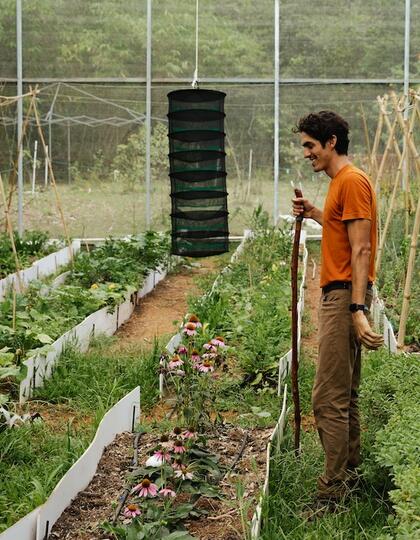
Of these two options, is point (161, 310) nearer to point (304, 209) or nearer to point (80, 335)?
point (80, 335)

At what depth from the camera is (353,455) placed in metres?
4.21

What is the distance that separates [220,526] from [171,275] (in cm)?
610

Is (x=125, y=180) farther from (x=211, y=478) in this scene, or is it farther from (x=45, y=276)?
(x=211, y=478)

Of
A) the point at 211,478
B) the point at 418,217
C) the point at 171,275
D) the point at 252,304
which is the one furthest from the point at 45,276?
the point at 211,478

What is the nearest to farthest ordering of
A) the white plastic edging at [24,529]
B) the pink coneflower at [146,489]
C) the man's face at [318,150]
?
the white plastic edging at [24,529], the pink coneflower at [146,489], the man's face at [318,150]

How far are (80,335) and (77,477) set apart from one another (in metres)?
2.51

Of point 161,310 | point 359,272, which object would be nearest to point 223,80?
point 161,310

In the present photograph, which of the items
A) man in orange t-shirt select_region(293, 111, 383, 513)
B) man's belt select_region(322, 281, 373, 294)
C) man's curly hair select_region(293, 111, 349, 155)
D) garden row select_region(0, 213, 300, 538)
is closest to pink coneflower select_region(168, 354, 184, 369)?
garden row select_region(0, 213, 300, 538)

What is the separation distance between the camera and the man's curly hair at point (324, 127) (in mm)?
4012

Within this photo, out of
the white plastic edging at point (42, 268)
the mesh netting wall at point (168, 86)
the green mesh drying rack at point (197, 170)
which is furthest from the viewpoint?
the mesh netting wall at point (168, 86)

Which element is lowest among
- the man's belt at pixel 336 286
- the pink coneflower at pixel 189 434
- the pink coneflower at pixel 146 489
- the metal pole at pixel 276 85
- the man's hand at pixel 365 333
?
the pink coneflower at pixel 146 489

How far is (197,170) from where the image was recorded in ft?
26.3

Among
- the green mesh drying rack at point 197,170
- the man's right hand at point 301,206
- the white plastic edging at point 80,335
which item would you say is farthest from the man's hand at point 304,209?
the green mesh drying rack at point 197,170

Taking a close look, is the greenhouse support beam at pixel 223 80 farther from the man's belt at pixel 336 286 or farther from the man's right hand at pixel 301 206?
the man's belt at pixel 336 286
